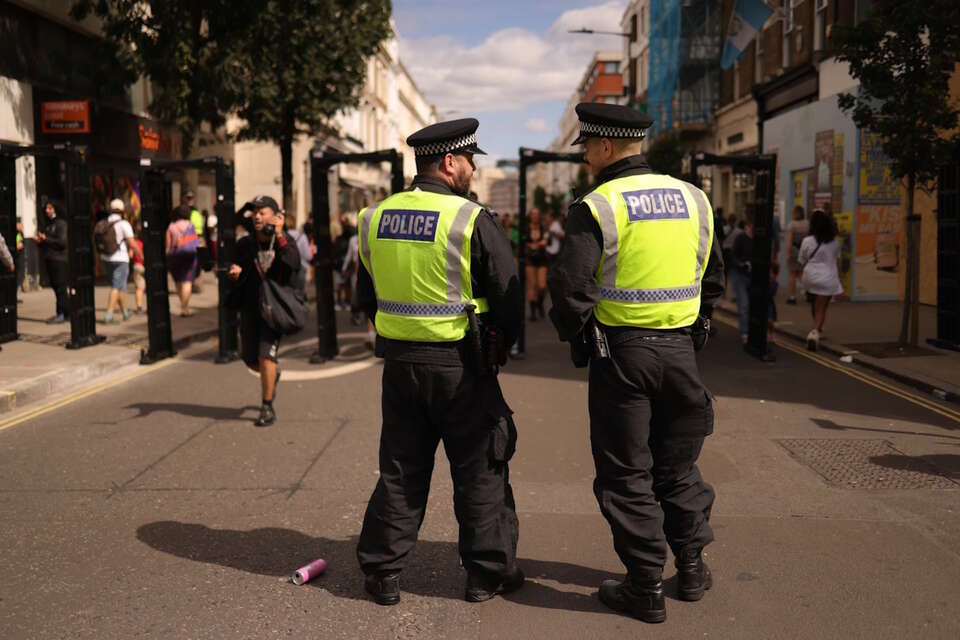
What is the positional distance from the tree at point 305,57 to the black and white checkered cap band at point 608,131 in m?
16.0

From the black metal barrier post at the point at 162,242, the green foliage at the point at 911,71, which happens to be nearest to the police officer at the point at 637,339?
the black metal barrier post at the point at 162,242

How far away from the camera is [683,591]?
3.95m

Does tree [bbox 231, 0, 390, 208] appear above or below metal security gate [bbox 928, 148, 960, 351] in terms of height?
above

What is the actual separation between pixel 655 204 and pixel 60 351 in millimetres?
9492

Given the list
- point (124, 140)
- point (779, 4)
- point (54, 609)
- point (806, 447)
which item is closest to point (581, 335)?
point (54, 609)

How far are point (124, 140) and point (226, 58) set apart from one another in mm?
6535

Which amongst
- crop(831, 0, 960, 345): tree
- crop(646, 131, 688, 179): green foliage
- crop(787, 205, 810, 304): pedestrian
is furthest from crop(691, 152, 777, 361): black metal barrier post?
crop(646, 131, 688, 179): green foliage

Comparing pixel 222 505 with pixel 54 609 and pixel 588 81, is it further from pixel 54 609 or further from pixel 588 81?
pixel 588 81

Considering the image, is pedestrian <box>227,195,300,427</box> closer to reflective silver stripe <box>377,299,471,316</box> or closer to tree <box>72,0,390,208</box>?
reflective silver stripe <box>377,299,471,316</box>

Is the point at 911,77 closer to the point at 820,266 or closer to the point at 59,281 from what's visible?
the point at 820,266

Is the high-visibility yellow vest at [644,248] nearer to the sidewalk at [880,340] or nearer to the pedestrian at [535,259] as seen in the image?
the sidewalk at [880,340]

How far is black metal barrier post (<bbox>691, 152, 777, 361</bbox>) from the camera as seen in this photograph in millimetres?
11188

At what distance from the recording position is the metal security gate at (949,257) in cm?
1127

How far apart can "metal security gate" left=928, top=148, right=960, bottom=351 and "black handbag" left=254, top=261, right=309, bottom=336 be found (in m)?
7.84
